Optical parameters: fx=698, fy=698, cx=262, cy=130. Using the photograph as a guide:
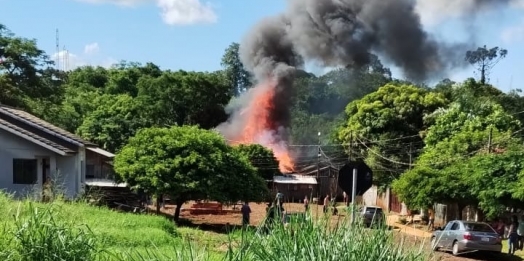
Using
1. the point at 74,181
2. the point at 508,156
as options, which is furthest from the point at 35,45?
the point at 508,156

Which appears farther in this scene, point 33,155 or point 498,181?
point 498,181

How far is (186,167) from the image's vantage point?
27.3 metres

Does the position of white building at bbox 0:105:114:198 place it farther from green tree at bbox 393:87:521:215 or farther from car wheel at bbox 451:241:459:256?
green tree at bbox 393:87:521:215

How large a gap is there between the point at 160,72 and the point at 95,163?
22.1m

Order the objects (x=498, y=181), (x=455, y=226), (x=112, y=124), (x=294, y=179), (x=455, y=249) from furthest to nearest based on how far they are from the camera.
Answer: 1. (x=294, y=179)
2. (x=112, y=124)
3. (x=498, y=181)
4. (x=455, y=226)
5. (x=455, y=249)

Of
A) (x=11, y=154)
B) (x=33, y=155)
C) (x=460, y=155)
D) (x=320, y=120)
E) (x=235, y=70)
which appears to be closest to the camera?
(x=11, y=154)

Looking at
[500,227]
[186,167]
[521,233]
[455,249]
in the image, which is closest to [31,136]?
[186,167]

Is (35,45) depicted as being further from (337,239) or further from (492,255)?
(337,239)

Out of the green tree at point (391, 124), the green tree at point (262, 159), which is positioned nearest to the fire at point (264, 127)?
the green tree at point (262, 159)

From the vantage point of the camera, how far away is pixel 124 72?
190 feet

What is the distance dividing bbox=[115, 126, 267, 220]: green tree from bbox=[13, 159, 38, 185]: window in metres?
3.47

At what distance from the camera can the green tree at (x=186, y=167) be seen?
2711 cm

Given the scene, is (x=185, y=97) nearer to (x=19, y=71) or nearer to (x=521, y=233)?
(x=19, y=71)

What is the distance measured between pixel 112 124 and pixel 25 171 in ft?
63.2
